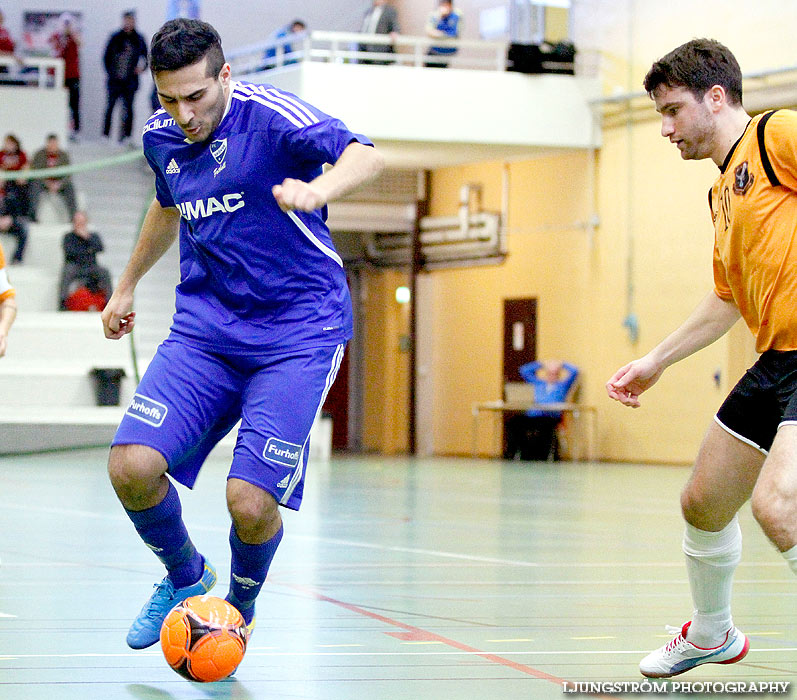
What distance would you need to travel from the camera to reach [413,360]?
2697 cm

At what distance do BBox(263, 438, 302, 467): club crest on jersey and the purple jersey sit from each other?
30cm

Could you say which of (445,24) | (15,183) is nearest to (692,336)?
(445,24)

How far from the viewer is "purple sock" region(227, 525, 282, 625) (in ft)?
14.2

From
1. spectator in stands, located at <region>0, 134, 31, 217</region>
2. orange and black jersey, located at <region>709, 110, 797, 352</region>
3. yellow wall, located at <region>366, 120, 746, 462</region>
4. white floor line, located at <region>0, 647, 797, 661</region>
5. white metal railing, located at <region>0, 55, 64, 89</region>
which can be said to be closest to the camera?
orange and black jersey, located at <region>709, 110, 797, 352</region>

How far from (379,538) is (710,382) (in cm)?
1174

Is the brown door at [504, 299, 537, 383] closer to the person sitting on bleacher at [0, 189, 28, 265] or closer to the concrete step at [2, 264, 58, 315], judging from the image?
the concrete step at [2, 264, 58, 315]

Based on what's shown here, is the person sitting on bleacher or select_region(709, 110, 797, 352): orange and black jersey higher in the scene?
select_region(709, 110, 797, 352): orange and black jersey

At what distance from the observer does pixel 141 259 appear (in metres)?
4.82

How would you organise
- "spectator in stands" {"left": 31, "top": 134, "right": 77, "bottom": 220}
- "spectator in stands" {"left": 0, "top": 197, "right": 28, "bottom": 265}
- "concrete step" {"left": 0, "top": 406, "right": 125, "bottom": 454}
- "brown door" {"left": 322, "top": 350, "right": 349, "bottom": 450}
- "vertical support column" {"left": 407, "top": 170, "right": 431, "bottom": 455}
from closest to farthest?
"concrete step" {"left": 0, "top": 406, "right": 125, "bottom": 454} → "spectator in stands" {"left": 0, "top": 197, "right": 28, "bottom": 265} → "spectator in stands" {"left": 31, "top": 134, "right": 77, "bottom": 220} → "vertical support column" {"left": 407, "top": 170, "right": 431, "bottom": 455} → "brown door" {"left": 322, "top": 350, "right": 349, "bottom": 450}

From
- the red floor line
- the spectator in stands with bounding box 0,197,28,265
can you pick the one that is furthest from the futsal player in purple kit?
the spectator in stands with bounding box 0,197,28,265

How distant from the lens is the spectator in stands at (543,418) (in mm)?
22141

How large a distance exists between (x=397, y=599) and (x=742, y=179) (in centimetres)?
285

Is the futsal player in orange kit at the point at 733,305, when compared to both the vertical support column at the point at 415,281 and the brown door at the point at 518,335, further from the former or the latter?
the vertical support column at the point at 415,281

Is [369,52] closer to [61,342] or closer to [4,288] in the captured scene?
[61,342]
